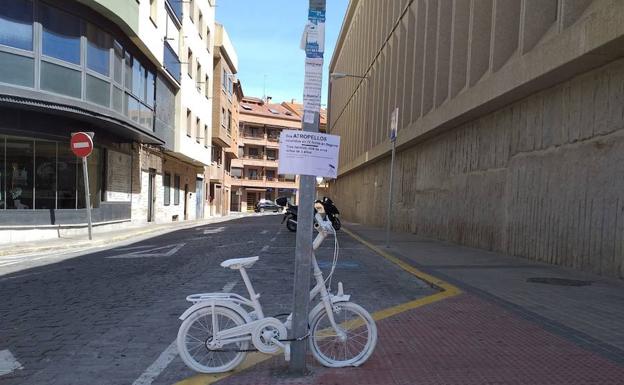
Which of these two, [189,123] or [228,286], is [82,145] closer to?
[228,286]

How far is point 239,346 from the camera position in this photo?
4.04m

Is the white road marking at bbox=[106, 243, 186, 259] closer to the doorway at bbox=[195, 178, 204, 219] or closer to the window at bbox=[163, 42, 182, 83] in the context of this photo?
the window at bbox=[163, 42, 182, 83]

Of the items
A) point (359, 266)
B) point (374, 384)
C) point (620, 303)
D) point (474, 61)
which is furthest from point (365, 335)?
point (474, 61)

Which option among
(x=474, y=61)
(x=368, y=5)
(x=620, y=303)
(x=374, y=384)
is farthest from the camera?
(x=368, y=5)

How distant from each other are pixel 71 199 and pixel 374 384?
15131 millimetres

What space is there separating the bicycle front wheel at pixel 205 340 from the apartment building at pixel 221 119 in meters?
36.0

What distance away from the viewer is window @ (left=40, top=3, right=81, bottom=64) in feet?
47.6

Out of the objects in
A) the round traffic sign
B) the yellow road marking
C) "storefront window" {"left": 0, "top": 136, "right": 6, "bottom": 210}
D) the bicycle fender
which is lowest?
the yellow road marking

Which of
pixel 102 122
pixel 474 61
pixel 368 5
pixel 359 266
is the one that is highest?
pixel 368 5

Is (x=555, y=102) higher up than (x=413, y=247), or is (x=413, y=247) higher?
(x=555, y=102)

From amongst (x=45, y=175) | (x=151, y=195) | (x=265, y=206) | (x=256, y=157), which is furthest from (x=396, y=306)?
(x=256, y=157)

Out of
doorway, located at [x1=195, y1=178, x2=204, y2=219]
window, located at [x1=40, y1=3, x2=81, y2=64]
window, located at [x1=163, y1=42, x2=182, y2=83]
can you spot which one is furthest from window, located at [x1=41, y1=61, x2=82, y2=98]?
doorway, located at [x1=195, y1=178, x2=204, y2=219]

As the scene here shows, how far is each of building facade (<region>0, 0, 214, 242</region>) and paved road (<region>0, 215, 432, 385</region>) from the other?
4505 millimetres

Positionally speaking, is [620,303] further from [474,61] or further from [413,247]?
[474,61]
